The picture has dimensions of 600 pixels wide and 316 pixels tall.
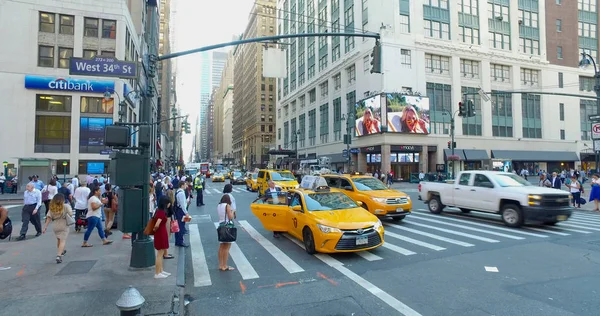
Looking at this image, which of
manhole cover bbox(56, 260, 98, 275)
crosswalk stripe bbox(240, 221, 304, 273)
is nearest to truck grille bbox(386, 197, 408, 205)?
crosswalk stripe bbox(240, 221, 304, 273)

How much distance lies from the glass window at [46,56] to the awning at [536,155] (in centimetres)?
5340

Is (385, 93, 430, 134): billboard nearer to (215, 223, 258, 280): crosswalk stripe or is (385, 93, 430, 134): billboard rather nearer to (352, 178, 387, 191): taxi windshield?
(352, 178, 387, 191): taxi windshield

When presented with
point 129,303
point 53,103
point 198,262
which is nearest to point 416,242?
point 198,262

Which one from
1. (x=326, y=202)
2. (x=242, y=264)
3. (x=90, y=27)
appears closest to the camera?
(x=242, y=264)

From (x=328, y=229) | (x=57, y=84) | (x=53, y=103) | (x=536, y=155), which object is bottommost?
(x=328, y=229)


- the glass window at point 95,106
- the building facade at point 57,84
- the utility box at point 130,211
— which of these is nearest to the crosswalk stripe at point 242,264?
the utility box at point 130,211

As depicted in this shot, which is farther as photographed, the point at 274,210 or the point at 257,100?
the point at 257,100

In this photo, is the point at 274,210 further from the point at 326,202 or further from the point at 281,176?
the point at 281,176

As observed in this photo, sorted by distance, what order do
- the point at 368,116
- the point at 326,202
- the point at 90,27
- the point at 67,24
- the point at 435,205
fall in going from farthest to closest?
the point at 368,116, the point at 90,27, the point at 67,24, the point at 435,205, the point at 326,202

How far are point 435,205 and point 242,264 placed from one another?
10.0m

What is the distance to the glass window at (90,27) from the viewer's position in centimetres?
3538

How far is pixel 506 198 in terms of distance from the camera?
11.1m

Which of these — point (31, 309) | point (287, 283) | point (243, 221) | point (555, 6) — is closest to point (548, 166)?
point (555, 6)

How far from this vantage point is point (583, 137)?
5250cm
